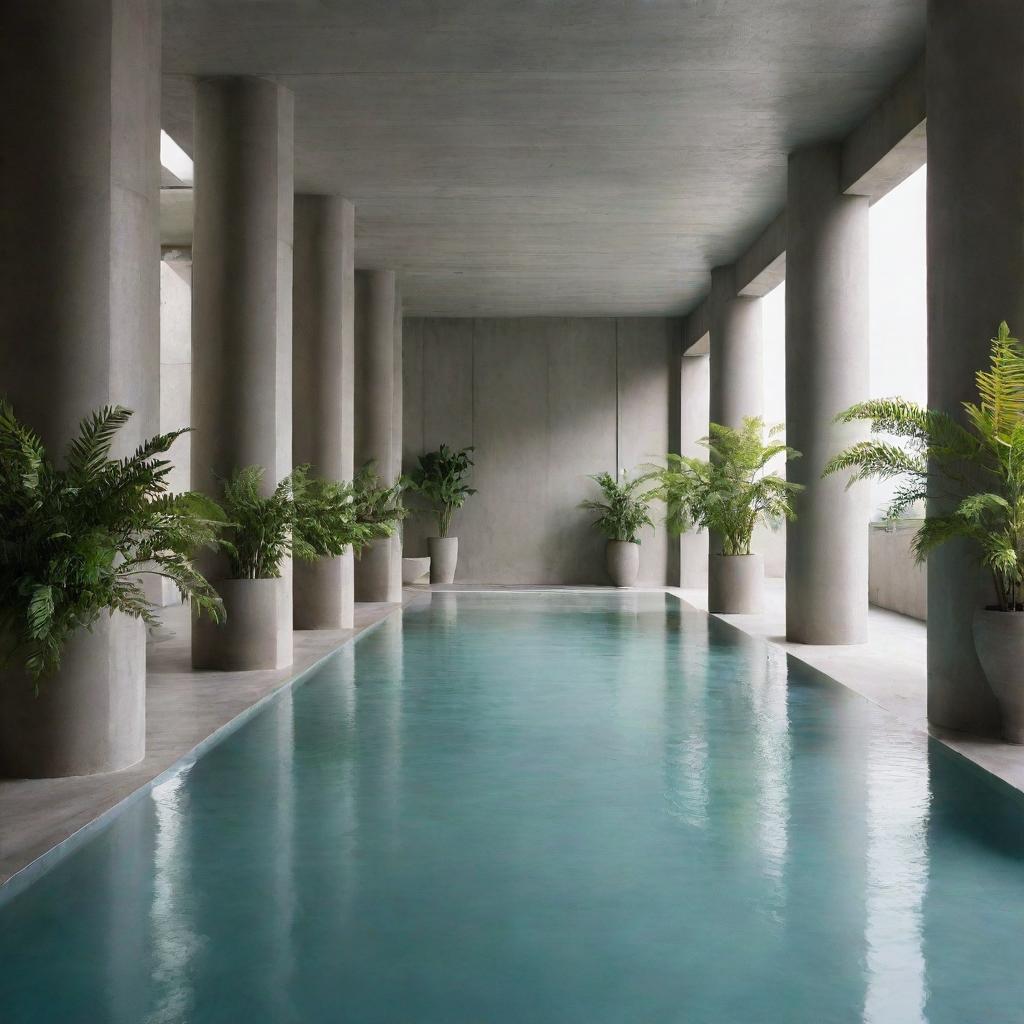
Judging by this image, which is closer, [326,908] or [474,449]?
[326,908]

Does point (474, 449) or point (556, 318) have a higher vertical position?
point (556, 318)

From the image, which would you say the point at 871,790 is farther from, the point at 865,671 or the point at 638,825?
the point at 865,671

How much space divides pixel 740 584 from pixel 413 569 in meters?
7.34

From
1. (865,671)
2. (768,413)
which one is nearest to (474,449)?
(768,413)

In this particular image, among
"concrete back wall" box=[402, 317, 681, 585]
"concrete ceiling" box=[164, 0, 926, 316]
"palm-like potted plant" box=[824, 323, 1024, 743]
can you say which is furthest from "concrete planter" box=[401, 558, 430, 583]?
"palm-like potted plant" box=[824, 323, 1024, 743]

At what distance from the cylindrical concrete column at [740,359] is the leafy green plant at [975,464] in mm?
9905

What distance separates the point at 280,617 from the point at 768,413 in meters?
19.1

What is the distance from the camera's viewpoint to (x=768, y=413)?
2675cm

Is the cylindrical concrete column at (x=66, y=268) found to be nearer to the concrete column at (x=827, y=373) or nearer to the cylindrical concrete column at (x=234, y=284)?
the cylindrical concrete column at (x=234, y=284)

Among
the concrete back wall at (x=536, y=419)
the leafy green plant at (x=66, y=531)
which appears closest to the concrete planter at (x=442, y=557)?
the concrete back wall at (x=536, y=419)

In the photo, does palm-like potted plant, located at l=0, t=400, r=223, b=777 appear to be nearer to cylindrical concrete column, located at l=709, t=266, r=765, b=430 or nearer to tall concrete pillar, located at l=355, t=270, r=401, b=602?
tall concrete pillar, located at l=355, t=270, r=401, b=602

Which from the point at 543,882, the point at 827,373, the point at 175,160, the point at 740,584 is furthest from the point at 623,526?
the point at 543,882

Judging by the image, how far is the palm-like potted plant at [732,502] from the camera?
1443 centimetres

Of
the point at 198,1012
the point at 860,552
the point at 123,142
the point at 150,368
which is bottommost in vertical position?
the point at 198,1012
